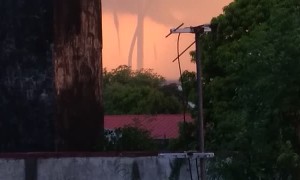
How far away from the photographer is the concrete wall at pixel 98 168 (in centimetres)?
1817

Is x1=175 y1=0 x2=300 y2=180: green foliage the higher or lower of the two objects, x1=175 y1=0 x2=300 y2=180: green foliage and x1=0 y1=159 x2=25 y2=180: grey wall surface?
the higher

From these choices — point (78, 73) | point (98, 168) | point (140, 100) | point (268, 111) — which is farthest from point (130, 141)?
point (140, 100)

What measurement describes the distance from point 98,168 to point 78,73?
4.71m

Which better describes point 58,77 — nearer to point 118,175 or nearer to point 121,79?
point 118,175

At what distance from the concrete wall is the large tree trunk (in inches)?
136

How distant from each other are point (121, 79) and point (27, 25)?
63362 millimetres

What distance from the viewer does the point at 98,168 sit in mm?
18203

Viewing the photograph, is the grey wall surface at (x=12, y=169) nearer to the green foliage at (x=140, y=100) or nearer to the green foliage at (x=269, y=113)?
the green foliage at (x=269, y=113)

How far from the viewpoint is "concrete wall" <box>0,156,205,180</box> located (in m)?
18.2

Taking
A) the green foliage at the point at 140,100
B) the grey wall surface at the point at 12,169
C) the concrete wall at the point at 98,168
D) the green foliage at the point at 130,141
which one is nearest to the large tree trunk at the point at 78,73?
the green foliage at the point at 130,141

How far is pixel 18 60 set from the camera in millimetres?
21734

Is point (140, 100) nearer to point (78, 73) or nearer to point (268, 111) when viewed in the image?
point (78, 73)

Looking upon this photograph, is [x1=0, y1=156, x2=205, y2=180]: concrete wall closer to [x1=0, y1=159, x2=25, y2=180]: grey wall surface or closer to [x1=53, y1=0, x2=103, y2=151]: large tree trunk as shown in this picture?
[x1=0, y1=159, x2=25, y2=180]: grey wall surface

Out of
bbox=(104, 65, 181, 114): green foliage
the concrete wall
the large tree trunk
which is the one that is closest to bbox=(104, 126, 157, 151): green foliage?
the large tree trunk
